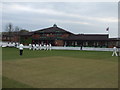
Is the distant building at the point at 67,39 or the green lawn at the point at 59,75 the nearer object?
the green lawn at the point at 59,75

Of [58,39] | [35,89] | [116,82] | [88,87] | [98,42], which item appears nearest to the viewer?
[35,89]

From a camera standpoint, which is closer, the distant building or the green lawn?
the green lawn

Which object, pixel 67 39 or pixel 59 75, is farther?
pixel 67 39

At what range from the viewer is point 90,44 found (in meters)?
43.2

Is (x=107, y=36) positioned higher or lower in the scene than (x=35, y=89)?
higher

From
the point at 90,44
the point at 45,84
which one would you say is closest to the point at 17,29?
the point at 90,44

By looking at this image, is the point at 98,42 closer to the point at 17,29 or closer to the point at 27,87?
the point at 27,87

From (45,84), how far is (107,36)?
128 feet

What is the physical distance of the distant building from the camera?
137 ft

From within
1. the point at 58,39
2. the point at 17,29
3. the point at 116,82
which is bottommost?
the point at 116,82

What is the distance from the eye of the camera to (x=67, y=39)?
4481 centimetres

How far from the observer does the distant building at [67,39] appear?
137ft

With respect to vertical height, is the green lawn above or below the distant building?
below

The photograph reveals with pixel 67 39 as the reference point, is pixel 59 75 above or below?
below
